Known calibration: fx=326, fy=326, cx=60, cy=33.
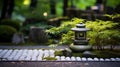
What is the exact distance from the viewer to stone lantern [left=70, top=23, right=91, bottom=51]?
12.5m

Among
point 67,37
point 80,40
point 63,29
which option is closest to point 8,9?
point 63,29

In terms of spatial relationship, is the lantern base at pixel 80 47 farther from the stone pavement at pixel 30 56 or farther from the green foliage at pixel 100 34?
the stone pavement at pixel 30 56

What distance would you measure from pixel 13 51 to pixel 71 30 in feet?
8.20

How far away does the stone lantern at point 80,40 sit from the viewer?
12477 millimetres

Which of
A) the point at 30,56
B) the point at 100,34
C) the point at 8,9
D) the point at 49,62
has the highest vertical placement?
the point at 100,34

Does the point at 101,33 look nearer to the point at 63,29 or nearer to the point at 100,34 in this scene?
the point at 100,34

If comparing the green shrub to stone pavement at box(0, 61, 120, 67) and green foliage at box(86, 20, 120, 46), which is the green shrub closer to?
green foliage at box(86, 20, 120, 46)

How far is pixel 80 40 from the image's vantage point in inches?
496

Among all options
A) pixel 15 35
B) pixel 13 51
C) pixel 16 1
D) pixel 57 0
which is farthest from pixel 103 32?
pixel 57 0

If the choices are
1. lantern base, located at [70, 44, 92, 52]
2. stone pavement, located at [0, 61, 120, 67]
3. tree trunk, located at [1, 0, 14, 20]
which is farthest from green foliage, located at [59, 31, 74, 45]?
tree trunk, located at [1, 0, 14, 20]

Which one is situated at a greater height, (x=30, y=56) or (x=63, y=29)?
(x=63, y=29)

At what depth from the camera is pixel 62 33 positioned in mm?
13125

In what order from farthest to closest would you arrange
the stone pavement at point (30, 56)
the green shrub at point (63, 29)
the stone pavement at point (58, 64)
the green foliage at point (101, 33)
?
the green shrub at point (63, 29)
the green foliage at point (101, 33)
the stone pavement at point (30, 56)
the stone pavement at point (58, 64)

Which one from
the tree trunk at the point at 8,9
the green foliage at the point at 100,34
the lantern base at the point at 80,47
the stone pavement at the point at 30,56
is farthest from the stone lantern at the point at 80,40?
the tree trunk at the point at 8,9
